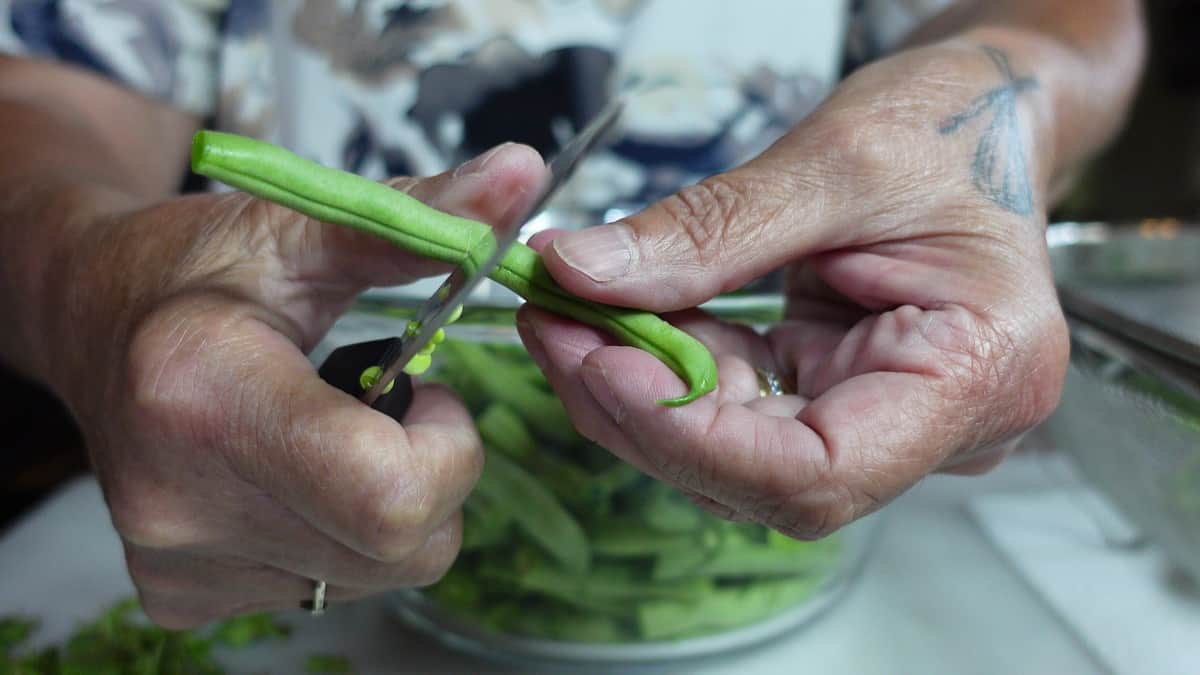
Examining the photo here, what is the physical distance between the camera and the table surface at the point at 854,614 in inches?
34.4

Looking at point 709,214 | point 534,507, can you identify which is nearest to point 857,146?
point 709,214

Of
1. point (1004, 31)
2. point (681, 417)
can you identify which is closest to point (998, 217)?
point (681, 417)

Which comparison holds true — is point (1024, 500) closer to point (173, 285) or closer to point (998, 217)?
point (998, 217)

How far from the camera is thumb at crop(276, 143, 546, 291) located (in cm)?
55

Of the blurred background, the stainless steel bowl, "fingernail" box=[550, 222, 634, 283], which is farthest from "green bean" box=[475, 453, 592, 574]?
the blurred background

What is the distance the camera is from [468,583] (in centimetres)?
82

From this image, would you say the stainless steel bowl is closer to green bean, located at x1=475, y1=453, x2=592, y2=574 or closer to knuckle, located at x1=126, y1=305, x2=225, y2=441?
green bean, located at x1=475, y1=453, x2=592, y2=574

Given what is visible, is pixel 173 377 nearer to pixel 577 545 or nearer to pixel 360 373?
pixel 360 373

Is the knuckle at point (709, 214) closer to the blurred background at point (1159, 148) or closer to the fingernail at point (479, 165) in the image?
the fingernail at point (479, 165)

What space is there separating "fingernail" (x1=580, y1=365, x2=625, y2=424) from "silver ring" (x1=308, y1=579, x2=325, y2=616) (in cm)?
30

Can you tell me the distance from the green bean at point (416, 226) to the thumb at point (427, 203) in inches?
0.6

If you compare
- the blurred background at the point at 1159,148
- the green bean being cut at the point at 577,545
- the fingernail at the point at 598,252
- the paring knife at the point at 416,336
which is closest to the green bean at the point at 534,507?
the green bean being cut at the point at 577,545

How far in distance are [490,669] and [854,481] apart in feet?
1.47

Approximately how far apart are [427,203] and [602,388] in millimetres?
156
